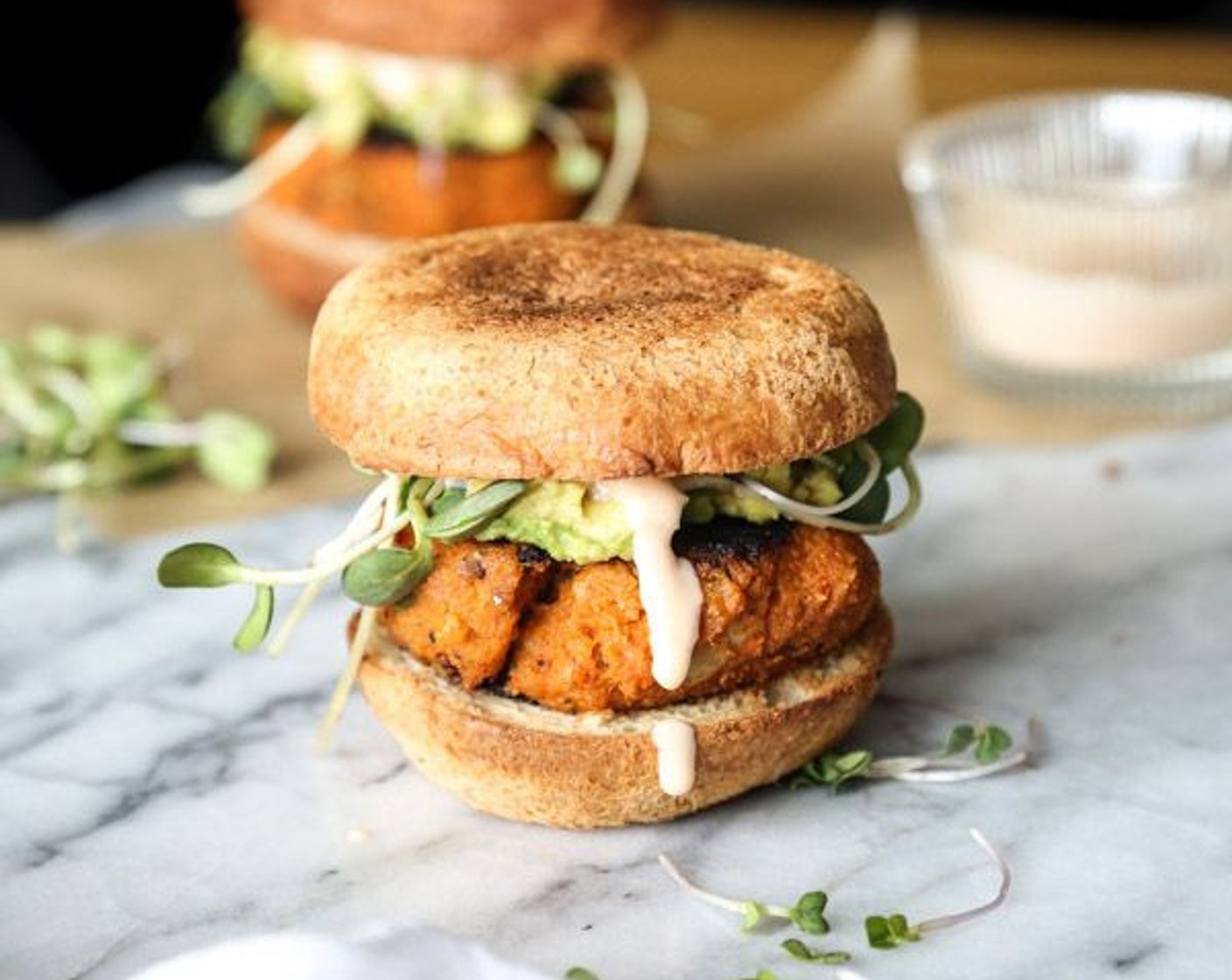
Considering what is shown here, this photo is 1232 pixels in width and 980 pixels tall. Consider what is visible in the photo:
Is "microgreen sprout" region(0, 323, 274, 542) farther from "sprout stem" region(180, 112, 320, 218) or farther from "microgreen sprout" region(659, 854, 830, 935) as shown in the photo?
"microgreen sprout" region(659, 854, 830, 935)

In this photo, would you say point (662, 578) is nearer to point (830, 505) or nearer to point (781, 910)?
point (830, 505)

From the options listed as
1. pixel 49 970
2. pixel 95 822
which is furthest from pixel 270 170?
pixel 49 970

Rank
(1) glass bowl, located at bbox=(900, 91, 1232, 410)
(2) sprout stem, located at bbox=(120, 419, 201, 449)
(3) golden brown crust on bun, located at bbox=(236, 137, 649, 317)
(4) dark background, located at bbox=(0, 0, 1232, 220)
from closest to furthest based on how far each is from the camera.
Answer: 1. (2) sprout stem, located at bbox=(120, 419, 201, 449)
2. (1) glass bowl, located at bbox=(900, 91, 1232, 410)
3. (3) golden brown crust on bun, located at bbox=(236, 137, 649, 317)
4. (4) dark background, located at bbox=(0, 0, 1232, 220)

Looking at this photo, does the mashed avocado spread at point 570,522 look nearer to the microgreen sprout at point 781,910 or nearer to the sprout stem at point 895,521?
the sprout stem at point 895,521

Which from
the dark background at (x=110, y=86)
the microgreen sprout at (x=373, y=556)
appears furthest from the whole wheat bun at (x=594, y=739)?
the dark background at (x=110, y=86)

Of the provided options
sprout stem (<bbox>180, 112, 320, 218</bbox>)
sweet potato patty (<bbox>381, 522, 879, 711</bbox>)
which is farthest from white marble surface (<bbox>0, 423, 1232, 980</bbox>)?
sprout stem (<bbox>180, 112, 320, 218</bbox>)

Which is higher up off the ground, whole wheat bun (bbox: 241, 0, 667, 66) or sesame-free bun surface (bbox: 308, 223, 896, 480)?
whole wheat bun (bbox: 241, 0, 667, 66)

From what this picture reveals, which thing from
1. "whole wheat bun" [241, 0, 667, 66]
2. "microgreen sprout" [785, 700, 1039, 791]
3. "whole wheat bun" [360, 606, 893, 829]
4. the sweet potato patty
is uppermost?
"whole wheat bun" [241, 0, 667, 66]
